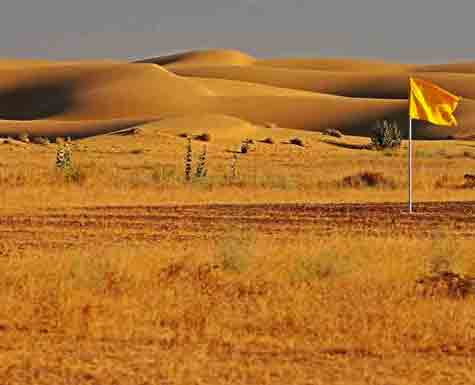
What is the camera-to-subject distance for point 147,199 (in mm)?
27391

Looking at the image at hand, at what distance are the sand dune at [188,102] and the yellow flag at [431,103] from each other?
6430 centimetres

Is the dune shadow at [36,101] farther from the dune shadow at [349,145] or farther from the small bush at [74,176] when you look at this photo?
the small bush at [74,176]

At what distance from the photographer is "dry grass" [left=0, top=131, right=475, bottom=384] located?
29.3ft

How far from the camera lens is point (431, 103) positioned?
2362cm

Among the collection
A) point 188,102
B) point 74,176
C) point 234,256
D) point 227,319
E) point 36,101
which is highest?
point 36,101

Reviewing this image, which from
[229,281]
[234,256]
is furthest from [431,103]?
[229,281]

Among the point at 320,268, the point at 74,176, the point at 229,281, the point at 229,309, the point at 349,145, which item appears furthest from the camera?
the point at 349,145

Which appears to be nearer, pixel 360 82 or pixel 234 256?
pixel 234 256

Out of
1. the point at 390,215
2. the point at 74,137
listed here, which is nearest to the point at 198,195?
the point at 390,215

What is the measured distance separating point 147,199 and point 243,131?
64785 mm

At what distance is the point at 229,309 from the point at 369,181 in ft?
73.9

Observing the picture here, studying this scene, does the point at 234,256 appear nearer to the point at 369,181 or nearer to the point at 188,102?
the point at 369,181

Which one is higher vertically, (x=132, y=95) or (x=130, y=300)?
(x=132, y=95)

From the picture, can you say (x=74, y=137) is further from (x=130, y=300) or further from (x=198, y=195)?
(x=130, y=300)
